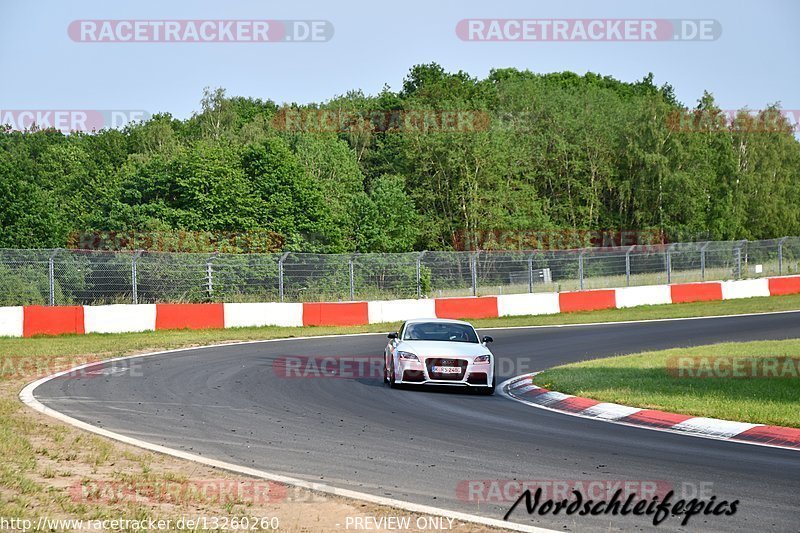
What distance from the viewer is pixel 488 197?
216 ft

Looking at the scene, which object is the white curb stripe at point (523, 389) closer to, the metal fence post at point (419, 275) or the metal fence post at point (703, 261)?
the metal fence post at point (419, 275)

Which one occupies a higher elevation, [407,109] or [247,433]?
[407,109]

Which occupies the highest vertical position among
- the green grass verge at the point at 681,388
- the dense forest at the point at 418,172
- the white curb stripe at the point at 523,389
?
the dense forest at the point at 418,172

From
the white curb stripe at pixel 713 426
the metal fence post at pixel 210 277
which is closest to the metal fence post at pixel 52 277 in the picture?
the metal fence post at pixel 210 277

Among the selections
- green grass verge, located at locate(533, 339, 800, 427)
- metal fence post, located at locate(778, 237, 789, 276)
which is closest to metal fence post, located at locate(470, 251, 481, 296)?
green grass verge, located at locate(533, 339, 800, 427)

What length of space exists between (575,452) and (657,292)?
2954 cm

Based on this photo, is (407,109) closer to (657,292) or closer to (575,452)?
(657,292)

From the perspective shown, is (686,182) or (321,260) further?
(686,182)

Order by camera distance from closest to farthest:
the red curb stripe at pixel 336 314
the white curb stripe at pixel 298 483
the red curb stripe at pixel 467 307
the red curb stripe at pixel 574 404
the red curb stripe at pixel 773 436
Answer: the white curb stripe at pixel 298 483 < the red curb stripe at pixel 773 436 < the red curb stripe at pixel 574 404 < the red curb stripe at pixel 336 314 < the red curb stripe at pixel 467 307

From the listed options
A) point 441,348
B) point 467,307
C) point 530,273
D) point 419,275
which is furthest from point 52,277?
point 530,273

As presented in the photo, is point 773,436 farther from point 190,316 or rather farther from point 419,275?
point 419,275

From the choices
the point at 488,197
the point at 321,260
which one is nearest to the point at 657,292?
the point at 321,260

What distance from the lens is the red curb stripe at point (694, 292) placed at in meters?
38.5

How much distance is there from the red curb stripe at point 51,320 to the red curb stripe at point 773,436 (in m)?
19.4
